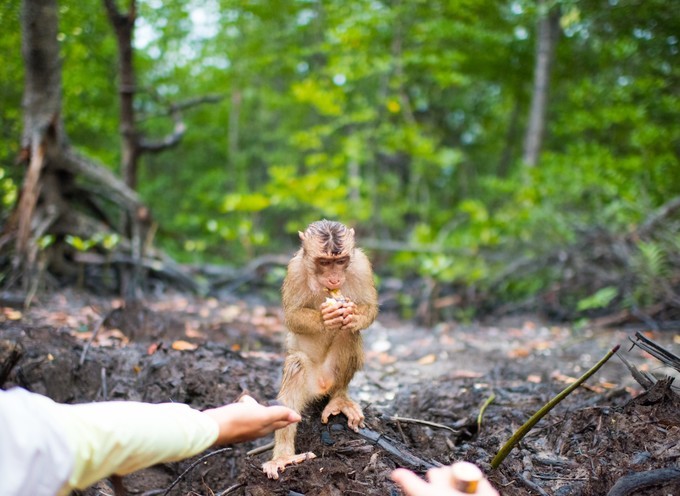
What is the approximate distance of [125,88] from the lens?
8.30 metres

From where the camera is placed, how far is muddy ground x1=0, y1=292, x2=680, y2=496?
2.81m

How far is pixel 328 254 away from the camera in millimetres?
3418

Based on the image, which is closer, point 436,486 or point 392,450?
point 436,486

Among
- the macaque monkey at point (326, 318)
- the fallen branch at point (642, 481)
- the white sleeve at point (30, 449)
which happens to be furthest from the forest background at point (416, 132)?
the white sleeve at point (30, 449)

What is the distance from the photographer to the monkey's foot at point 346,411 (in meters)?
3.24

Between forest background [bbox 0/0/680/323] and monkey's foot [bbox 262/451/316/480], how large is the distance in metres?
4.59

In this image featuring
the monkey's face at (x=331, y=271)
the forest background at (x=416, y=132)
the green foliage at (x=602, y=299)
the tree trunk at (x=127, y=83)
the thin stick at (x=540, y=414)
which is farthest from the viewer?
the tree trunk at (x=127, y=83)

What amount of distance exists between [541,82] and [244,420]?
1028 cm

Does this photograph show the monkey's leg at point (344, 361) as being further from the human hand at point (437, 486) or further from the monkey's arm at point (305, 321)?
the human hand at point (437, 486)

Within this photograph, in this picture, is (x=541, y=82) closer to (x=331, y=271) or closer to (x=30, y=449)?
(x=331, y=271)

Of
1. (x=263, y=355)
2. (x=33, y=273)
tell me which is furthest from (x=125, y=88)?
(x=263, y=355)

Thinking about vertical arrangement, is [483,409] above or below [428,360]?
above

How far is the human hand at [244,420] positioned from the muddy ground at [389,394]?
2.24 ft

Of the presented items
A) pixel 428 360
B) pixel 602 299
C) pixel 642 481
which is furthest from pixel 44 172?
pixel 602 299
